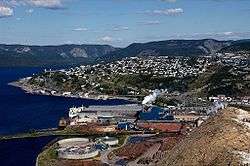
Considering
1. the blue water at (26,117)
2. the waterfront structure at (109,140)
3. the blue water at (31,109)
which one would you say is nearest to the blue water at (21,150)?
the blue water at (26,117)

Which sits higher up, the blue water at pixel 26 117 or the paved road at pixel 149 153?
the paved road at pixel 149 153

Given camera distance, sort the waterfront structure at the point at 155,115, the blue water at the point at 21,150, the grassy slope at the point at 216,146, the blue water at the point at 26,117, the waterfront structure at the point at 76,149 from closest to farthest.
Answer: the grassy slope at the point at 216,146 → the waterfront structure at the point at 76,149 → the blue water at the point at 21,150 → the blue water at the point at 26,117 → the waterfront structure at the point at 155,115

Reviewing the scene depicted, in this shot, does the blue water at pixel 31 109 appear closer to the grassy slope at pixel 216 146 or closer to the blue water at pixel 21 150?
the blue water at pixel 21 150

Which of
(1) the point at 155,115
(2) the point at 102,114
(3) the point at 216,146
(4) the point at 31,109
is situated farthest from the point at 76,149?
(4) the point at 31,109

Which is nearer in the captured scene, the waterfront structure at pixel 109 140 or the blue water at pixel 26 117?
the blue water at pixel 26 117

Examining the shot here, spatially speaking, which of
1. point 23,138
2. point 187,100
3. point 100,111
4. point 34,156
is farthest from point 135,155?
point 187,100

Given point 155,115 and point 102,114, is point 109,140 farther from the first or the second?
point 155,115

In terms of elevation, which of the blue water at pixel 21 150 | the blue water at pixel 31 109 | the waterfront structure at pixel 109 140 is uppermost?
the waterfront structure at pixel 109 140

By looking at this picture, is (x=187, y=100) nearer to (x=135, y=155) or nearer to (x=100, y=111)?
(x=100, y=111)
